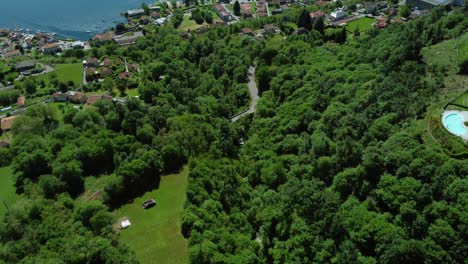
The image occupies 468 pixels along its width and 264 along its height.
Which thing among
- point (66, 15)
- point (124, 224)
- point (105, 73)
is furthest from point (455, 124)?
point (66, 15)

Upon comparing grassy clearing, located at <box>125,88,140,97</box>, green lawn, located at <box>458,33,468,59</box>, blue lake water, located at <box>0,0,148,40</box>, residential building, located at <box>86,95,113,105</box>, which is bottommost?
grassy clearing, located at <box>125,88,140,97</box>

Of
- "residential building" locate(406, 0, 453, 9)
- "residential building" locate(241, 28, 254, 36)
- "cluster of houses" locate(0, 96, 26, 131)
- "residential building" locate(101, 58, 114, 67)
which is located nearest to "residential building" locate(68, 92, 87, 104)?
"cluster of houses" locate(0, 96, 26, 131)

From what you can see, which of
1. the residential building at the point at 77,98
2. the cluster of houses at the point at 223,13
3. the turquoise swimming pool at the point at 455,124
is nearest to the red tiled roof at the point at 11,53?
the residential building at the point at 77,98

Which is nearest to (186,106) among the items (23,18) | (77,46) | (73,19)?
(77,46)

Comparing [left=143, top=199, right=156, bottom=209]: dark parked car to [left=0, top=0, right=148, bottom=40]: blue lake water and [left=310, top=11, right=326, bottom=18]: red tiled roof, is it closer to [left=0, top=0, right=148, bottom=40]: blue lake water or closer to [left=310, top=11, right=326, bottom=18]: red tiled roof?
[left=310, top=11, right=326, bottom=18]: red tiled roof

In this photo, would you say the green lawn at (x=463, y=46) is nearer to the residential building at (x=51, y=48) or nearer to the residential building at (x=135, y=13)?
the residential building at (x=135, y=13)

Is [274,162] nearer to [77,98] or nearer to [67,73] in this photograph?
[77,98]
